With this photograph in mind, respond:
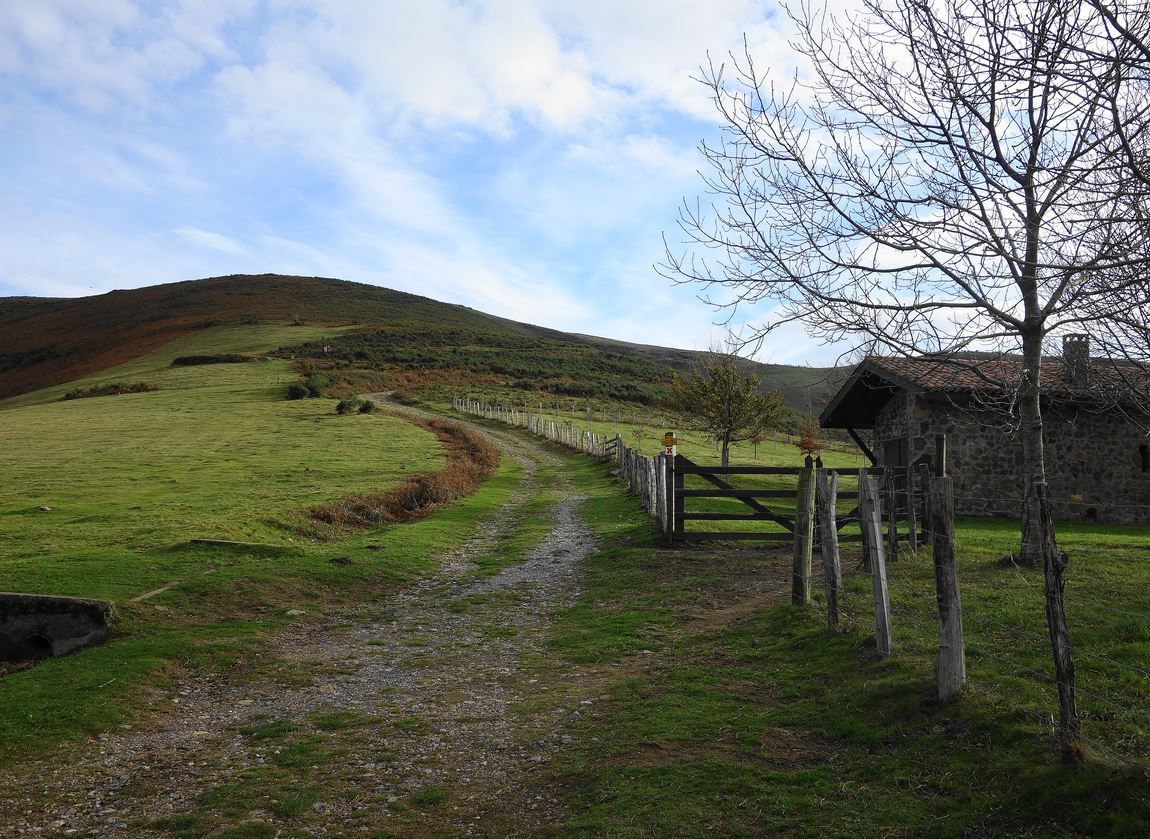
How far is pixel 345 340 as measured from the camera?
91.6 meters

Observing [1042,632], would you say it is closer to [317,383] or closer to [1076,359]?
[1076,359]

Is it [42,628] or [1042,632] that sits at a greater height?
[1042,632]

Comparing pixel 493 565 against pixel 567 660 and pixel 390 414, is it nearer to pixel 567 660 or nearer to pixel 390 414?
pixel 567 660

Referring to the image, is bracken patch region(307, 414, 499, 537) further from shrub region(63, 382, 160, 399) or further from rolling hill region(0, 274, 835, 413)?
shrub region(63, 382, 160, 399)

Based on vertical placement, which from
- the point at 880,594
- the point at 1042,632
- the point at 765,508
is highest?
the point at 765,508

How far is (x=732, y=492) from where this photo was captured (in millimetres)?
14766

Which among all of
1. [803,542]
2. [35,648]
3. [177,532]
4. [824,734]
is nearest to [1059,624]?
[824,734]

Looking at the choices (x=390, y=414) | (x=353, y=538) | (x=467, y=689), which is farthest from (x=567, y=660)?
(x=390, y=414)

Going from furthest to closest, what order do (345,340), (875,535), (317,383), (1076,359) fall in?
(345,340), (317,383), (1076,359), (875,535)

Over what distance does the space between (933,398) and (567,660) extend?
54.3ft

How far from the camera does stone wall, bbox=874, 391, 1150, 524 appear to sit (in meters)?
22.0

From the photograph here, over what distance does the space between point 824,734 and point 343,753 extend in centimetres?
378

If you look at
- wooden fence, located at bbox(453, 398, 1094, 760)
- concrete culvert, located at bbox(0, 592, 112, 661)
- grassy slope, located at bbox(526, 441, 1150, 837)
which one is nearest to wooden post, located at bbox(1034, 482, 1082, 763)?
wooden fence, located at bbox(453, 398, 1094, 760)

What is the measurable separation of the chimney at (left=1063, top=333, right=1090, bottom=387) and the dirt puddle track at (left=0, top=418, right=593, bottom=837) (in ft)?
20.5
